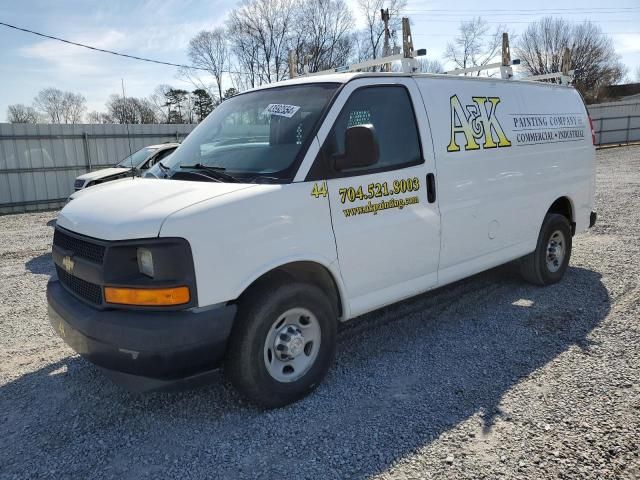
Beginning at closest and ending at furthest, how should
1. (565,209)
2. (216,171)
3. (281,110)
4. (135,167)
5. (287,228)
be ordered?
(287,228) < (216,171) < (281,110) < (565,209) < (135,167)

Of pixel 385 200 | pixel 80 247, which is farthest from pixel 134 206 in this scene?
pixel 385 200

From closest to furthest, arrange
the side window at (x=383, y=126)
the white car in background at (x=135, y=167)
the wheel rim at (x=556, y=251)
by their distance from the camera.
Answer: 1. the side window at (x=383, y=126)
2. the wheel rim at (x=556, y=251)
3. the white car in background at (x=135, y=167)

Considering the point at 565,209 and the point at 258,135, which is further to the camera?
the point at 565,209

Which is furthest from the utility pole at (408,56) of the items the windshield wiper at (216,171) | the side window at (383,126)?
the windshield wiper at (216,171)

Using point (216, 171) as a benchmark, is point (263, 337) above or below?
below

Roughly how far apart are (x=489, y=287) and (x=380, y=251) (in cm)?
261

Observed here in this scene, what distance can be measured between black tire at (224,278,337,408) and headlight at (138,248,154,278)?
575mm

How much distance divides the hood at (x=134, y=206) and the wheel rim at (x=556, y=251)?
13.2 feet

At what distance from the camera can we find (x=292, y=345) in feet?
11.0

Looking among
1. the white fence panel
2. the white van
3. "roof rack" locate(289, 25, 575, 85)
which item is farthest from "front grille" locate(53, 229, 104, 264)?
the white fence panel

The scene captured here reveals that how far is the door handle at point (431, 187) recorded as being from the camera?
158 inches

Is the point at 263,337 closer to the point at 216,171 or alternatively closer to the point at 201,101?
the point at 216,171

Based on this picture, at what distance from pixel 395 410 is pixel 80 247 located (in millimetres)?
2287

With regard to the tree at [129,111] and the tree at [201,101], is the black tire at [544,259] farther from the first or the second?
the tree at [201,101]
